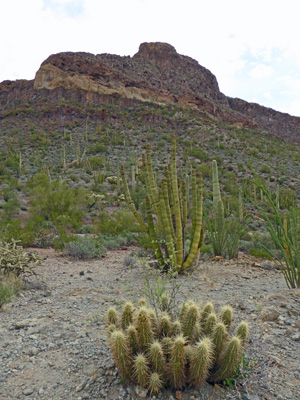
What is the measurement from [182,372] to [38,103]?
50.2 m

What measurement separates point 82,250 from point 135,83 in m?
47.6

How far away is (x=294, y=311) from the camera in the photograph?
4039 mm

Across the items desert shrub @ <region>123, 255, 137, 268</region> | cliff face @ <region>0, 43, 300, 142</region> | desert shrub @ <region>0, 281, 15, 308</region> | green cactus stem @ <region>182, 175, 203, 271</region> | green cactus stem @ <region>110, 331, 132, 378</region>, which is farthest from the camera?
cliff face @ <region>0, 43, 300, 142</region>

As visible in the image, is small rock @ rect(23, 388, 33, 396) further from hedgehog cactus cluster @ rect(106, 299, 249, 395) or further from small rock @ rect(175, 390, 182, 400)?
small rock @ rect(175, 390, 182, 400)

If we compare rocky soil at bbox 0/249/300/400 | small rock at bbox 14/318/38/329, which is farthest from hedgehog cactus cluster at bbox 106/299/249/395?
small rock at bbox 14/318/38/329

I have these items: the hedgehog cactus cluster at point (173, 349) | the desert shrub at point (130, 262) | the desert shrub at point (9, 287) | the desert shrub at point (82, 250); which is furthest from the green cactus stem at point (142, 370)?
the desert shrub at point (82, 250)

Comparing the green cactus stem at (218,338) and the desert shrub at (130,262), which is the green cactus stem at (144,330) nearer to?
the green cactus stem at (218,338)

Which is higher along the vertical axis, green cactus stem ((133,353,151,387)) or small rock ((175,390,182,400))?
green cactus stem ((133,353,151,387))

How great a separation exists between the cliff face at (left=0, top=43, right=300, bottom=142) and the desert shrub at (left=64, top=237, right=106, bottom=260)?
42017 mm

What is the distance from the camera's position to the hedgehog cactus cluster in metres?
2.29

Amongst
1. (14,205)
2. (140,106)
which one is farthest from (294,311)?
(140,106)

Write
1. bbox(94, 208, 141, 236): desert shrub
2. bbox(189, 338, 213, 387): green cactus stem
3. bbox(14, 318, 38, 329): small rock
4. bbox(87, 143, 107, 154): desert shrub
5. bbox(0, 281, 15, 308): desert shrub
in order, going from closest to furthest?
bbox(189, 338, 213, 387): green cactus stem
bbox(14, 318, 38, 329): small rock
bbox(0, 281, 15, 308): desert shrub
bbox(94, 208, 141, 236): desert shrub
bbox(87, 143, 107, 154): desert shrub

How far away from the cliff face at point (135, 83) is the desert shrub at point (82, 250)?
42.0m

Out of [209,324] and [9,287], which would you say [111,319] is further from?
[9,287]
